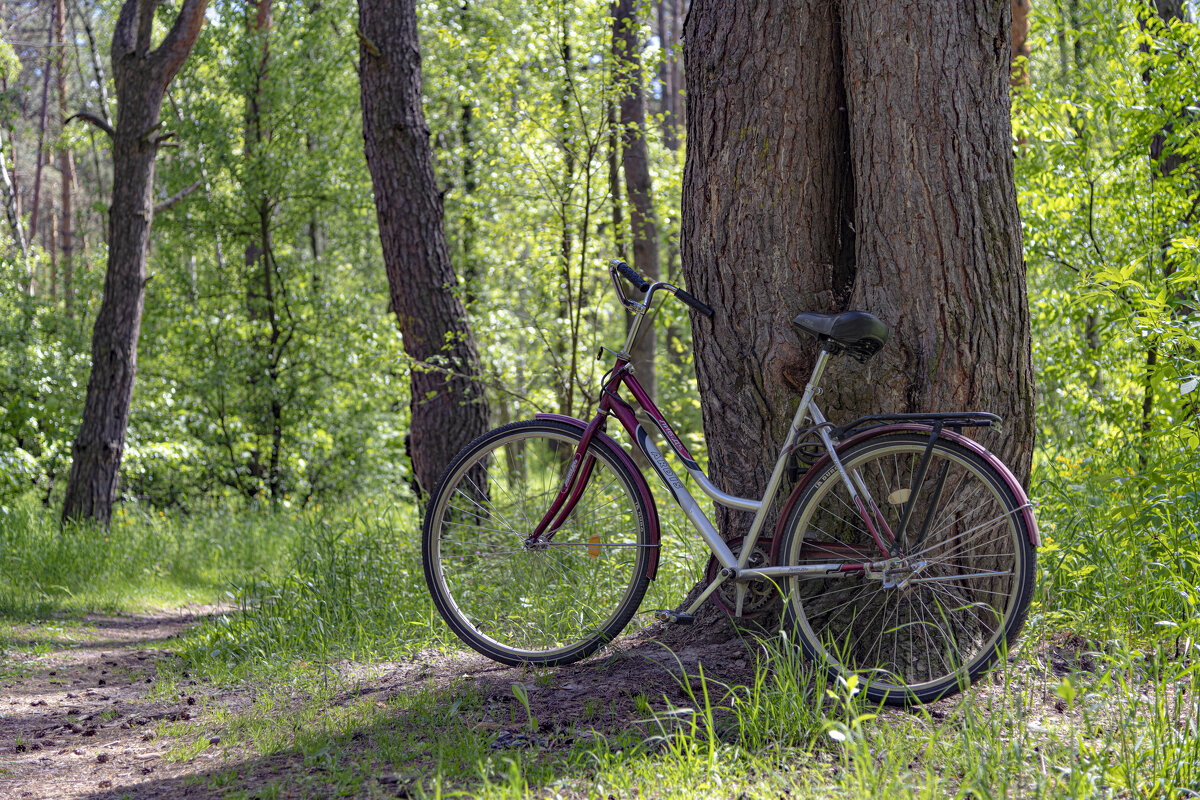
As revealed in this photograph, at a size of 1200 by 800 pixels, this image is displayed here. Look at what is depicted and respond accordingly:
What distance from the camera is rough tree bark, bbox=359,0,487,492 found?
20.5ft

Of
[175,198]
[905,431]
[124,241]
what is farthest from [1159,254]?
Result: [175,198]

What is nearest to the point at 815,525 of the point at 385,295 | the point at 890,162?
the point at 890,162

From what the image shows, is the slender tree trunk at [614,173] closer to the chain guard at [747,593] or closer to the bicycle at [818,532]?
the bicycle at [818,532]

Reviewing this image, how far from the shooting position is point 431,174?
637 cm

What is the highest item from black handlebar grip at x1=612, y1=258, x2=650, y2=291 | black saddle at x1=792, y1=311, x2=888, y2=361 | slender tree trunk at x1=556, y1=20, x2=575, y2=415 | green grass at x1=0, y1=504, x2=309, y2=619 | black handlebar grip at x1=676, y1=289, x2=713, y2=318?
slender tree trunk at x1=556, y1=20, x2=575, y2=415

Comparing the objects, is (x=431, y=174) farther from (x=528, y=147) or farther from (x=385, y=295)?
(x=385, y=295)

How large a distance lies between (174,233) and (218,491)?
10.7 feet

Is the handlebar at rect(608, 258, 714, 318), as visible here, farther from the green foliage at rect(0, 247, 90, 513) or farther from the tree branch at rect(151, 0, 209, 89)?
the green foliage at rect(0, 247, 90, 513)

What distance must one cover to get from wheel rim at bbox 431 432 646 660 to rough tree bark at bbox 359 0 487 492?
231cm

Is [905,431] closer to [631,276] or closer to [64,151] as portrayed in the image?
[631,276]

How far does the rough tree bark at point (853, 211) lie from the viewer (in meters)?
2.94

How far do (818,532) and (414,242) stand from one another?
4103 mm

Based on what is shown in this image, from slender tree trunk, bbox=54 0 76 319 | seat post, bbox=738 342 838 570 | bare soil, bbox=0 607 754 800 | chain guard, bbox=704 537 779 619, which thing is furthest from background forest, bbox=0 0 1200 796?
slender tree trunk, bbox=54 0 76 319

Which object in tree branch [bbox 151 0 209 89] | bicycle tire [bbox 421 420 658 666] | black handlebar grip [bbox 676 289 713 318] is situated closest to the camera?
black handlebar grip [bbox 676 289 713 318]
